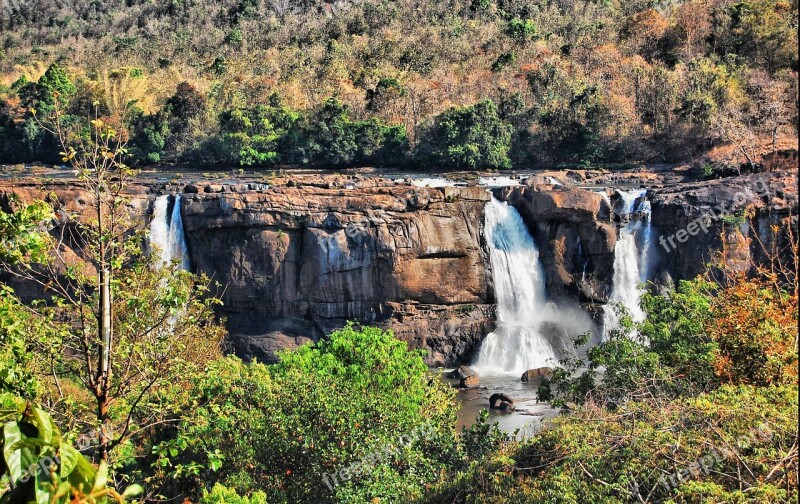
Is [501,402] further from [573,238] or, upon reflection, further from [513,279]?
[573,238]

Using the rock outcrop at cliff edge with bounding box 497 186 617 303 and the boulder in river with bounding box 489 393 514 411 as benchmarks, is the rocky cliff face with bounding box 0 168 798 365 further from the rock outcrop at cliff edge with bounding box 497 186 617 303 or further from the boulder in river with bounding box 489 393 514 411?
the boulder in river with bounding box 489 393 514 411

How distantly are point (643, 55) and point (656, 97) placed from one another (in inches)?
384

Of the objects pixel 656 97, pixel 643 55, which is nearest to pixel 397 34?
pixel 643 55

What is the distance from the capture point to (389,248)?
2814 cm

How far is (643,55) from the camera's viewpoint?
52344 mm

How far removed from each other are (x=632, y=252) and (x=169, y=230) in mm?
16727

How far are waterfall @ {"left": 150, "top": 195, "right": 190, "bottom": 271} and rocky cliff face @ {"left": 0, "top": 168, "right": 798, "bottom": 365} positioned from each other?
1.01 feet

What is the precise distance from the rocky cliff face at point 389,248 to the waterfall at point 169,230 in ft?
1.01

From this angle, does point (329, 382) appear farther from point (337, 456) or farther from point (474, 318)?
point (474, 318)

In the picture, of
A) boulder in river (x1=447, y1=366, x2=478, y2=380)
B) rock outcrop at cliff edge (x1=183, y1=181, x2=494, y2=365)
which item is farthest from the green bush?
boulder in river (x1=447, y1=366, x2=478, y2=380)

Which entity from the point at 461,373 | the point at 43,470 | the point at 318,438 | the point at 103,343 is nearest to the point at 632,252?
the point at 461,373

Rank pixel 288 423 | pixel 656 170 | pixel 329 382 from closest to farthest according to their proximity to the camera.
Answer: pixel 288 423 < pixel 329 382 < pixel 656 170

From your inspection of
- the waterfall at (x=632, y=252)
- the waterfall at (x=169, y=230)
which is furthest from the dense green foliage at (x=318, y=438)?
the waterfall at (x=632, y=252)

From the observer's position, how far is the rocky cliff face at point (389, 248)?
92.3 ft
